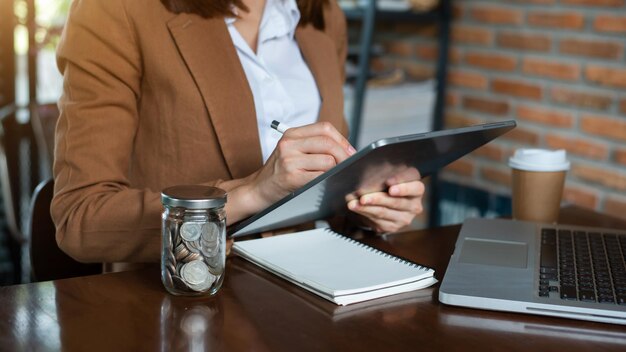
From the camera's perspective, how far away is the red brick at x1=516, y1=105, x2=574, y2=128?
2498 millimetres

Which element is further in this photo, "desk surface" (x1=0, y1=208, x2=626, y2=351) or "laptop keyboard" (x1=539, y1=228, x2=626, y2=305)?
"laptop keyboard" (x1=539, y1=228, x2=626, y2=305)

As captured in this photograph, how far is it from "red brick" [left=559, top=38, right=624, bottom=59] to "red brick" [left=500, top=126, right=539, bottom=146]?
282 millimetres

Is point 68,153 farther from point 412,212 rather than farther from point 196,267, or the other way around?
point 412,212

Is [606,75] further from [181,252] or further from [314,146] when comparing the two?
[181,252]

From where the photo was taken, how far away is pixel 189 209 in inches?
35.5

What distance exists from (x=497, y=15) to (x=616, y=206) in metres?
0.74

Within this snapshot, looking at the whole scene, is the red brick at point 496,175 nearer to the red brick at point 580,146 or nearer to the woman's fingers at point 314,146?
the red brick at point 580,146

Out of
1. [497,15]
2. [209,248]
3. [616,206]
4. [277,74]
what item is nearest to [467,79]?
[497,15]

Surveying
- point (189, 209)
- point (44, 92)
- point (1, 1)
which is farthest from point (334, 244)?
point (44, 92)

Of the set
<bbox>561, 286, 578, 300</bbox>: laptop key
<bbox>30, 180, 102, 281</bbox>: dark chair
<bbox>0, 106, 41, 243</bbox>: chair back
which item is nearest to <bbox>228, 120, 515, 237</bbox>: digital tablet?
<bbox>561, 286, 578, 300</bbox>: laptop key

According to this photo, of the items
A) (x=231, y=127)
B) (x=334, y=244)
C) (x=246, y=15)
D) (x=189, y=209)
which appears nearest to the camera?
(x=189, y=209)

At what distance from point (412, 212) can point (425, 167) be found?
0.28 ft

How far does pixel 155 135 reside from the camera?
4.23 feet

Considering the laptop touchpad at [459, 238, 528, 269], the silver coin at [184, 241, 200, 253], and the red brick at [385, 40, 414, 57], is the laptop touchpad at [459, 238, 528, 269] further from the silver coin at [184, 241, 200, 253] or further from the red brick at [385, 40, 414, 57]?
the red brick at [385, 40, 414, 57]
